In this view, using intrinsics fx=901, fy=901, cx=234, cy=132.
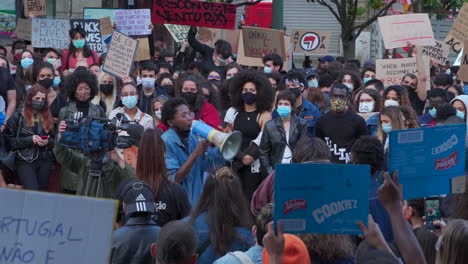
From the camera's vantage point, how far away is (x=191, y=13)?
1377 cm

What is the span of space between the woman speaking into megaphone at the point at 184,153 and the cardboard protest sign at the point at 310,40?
30.2 ft

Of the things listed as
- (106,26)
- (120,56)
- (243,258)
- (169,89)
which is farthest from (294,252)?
(106,26)

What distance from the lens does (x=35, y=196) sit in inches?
128

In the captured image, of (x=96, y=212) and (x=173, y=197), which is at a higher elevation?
(x=96, y=212)

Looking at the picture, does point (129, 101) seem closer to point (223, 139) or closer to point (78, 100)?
point (78, 100)

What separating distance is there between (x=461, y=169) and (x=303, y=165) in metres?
1.18

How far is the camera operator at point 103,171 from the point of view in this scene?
6508mm

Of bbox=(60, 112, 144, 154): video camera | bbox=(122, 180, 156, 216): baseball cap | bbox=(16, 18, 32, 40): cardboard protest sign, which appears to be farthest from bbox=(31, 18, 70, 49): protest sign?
bbox=(122, 180, 156, 216): baseball cap

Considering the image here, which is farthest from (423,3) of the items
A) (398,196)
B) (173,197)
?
(398,196)

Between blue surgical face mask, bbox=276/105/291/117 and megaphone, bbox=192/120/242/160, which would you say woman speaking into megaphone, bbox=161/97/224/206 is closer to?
megaphone, bbox=192/120/242/160

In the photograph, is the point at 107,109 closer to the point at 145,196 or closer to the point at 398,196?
the point at 145,196

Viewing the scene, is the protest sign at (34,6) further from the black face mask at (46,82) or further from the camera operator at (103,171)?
A: the camera operator at (103,171)

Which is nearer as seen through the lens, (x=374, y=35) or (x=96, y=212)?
(x=96, y=212)

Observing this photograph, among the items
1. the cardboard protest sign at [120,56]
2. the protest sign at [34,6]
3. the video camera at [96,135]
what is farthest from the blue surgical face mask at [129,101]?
the protest sign at [34,6]
